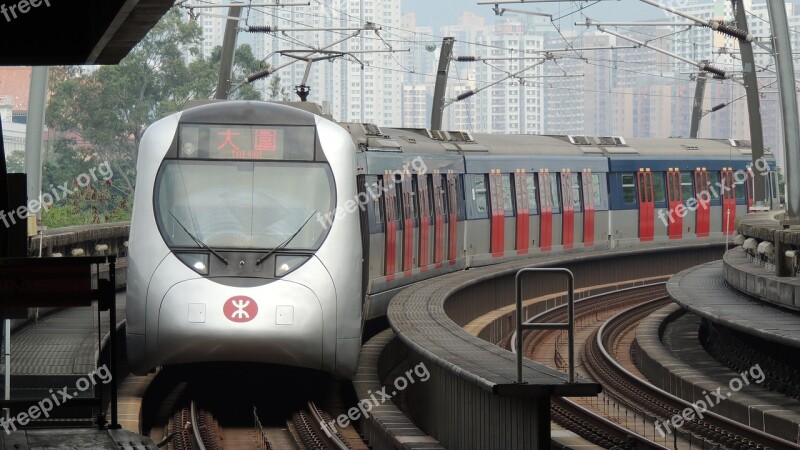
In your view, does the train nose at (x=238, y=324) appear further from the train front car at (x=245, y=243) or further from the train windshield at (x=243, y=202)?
the train windshield at (x=243, y=202)

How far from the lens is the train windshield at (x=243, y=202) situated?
1383 cm

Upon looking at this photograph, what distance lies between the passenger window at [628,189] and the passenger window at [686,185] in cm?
228

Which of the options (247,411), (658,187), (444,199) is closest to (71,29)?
(247,411)

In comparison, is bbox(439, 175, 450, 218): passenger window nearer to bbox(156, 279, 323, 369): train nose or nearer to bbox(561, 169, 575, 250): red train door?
bbox(561, 169, 575, 250): red train door

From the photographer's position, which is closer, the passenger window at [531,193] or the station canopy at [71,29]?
the station canopy at [71,29]

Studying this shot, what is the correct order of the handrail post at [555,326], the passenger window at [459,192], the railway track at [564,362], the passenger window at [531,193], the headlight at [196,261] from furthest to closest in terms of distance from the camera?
the passenger window at [531,193]
the passenger window at [459,192]
the headlight at [196,261]
the railway track at [564,362]
the handrail post at [555,326]

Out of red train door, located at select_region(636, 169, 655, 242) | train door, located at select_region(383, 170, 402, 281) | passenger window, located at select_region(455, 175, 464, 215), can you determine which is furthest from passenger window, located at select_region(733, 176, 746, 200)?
train door, located at select_region(383, 170, 402, 281)

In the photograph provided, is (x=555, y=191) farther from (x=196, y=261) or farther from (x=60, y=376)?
(x=60, y=376)

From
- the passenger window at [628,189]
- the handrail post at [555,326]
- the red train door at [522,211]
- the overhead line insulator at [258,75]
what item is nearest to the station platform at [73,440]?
the handrail post at [555,326]

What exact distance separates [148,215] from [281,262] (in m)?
1.36

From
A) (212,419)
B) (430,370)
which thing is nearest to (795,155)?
(430,370)

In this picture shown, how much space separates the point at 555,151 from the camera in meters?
31.9

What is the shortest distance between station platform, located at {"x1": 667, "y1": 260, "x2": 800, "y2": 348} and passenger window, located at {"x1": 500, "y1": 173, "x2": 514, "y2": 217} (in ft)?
14.4

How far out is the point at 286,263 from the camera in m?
13.7
